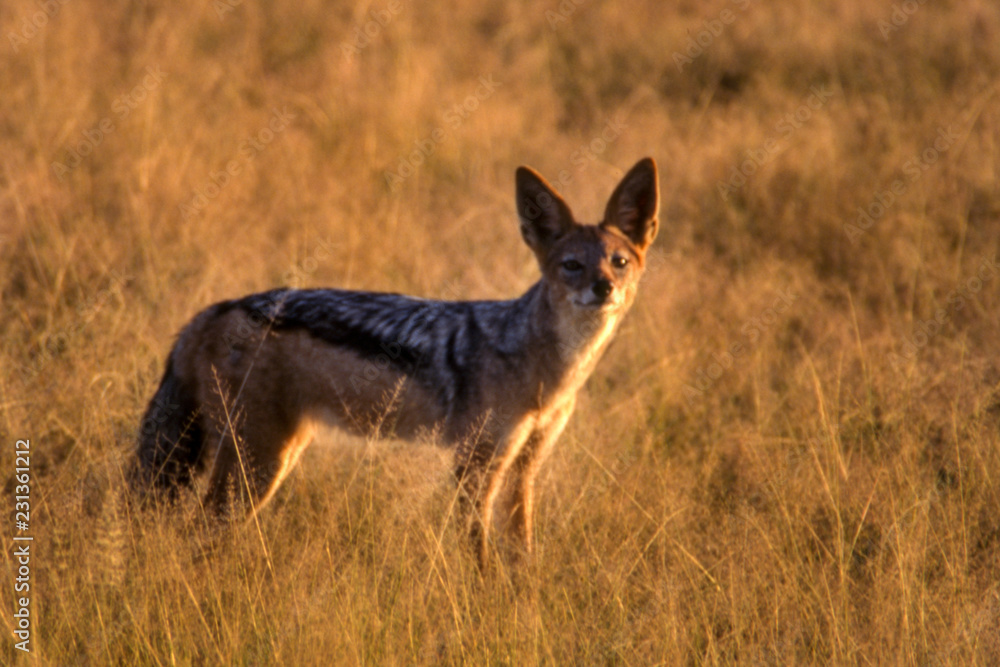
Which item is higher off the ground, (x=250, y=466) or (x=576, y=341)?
(x=576, y=341)

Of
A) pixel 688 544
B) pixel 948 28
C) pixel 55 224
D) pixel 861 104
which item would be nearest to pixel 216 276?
pixel 55 224

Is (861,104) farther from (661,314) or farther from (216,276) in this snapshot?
(216,276)

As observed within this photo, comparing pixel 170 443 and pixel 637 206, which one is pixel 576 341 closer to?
pixel 637 206

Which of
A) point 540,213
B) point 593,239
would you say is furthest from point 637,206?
point 540,213

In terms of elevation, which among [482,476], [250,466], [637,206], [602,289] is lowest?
[250,466]

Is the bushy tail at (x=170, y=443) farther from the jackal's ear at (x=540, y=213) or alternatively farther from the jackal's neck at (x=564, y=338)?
the jackal's ear at (x=540, y=213)

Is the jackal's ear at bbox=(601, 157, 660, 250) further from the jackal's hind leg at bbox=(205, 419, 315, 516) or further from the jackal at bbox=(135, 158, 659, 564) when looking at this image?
the jackal's hind leg at bbox=(205, 419, 315, 516)

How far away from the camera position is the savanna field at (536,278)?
3607 mm

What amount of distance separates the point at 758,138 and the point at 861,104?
4.91ft

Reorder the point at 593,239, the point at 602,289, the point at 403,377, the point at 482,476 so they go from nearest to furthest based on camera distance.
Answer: the point at 482,476 < the point at 602,289 < the point at 403,377 < the point at 593,239

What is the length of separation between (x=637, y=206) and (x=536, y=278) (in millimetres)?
2505

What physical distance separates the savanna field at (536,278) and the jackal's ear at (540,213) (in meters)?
1.12

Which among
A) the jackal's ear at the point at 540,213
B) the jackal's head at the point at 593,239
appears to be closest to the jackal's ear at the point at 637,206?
the jackal's head at the point at 593,239

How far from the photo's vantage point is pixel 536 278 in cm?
718
